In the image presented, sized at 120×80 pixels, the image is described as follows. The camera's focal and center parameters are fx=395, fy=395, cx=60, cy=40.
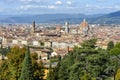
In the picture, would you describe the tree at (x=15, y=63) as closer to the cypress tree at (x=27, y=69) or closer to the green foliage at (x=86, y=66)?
the cypress tree at (x=27, y=69)

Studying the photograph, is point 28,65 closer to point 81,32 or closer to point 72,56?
point 72,56

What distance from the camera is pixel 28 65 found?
67.7ft

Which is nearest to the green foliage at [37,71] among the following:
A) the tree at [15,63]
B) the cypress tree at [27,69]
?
the tree at [15,63]

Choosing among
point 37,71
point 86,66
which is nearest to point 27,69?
point 37,71

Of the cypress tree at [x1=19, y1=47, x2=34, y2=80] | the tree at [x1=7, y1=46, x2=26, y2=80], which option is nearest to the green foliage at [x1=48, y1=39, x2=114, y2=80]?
the cypress tree at [x1=19, y1=47, x2=34, y2=80]

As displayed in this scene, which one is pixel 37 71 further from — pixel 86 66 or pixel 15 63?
pixel 86 66

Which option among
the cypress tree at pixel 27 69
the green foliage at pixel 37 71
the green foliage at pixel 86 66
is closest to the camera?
the cypress tree at pixel 27 69

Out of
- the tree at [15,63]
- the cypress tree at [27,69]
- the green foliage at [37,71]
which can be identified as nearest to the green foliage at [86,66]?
the green foliage at [37,71]

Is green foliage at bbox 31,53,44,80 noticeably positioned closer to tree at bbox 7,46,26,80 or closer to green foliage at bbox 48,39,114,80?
tree at bbox 7,46,26,80

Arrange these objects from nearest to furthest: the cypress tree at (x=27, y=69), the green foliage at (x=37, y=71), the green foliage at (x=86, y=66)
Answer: the cypress tree at (x=27, y=69) → the green foliage at (x=86, y=66) → the green foliage at (x=37, y=71)

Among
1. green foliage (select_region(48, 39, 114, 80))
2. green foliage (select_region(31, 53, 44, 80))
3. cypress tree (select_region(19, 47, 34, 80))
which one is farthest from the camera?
green foliage (select_region(31, 53, 44, 80))

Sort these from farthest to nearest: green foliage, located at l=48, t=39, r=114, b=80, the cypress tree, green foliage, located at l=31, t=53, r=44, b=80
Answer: green foliage, located at l=31, t=53, r=44, b=80, green foliage, located at l=48, t=39, r=114, b=80, the cypress tree

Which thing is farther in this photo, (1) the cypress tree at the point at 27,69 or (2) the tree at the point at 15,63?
(2) the tree at the point at 15,63

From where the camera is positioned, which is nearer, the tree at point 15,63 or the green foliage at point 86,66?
the green foliage at point 86,66
